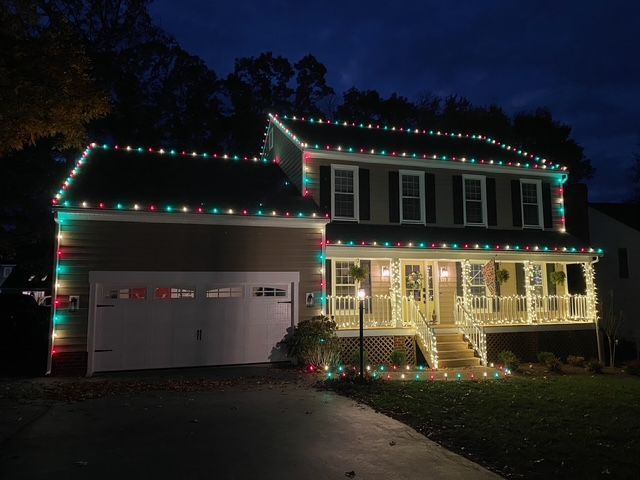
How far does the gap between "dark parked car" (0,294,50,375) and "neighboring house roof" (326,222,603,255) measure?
8078 millimetres

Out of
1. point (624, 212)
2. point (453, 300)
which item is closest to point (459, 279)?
point (453, 300)

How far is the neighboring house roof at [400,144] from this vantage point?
15.3m

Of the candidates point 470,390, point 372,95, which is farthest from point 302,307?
point 372,95

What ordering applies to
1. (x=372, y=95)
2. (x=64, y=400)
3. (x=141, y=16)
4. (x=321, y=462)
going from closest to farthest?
(x=321, y=462) < (x=64, y=400) < (x=141, y=16) < (x=372, y=95)

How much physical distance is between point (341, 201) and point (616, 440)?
31.8 ft

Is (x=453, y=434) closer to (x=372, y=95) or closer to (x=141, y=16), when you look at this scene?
(x=141, y=16)

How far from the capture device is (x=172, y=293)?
460 inches

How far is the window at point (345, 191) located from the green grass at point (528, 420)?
19.4ft

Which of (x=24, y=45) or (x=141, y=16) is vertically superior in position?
(x=141, y=16)

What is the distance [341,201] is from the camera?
14.8 metres

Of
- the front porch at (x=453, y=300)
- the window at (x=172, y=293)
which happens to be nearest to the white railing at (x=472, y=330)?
the front porch at (x=453, y=300)

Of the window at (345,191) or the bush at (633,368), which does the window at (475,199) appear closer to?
the window at (345,191)

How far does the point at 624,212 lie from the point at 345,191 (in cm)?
1377

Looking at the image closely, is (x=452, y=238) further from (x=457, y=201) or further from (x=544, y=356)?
(x=544, y=356)
